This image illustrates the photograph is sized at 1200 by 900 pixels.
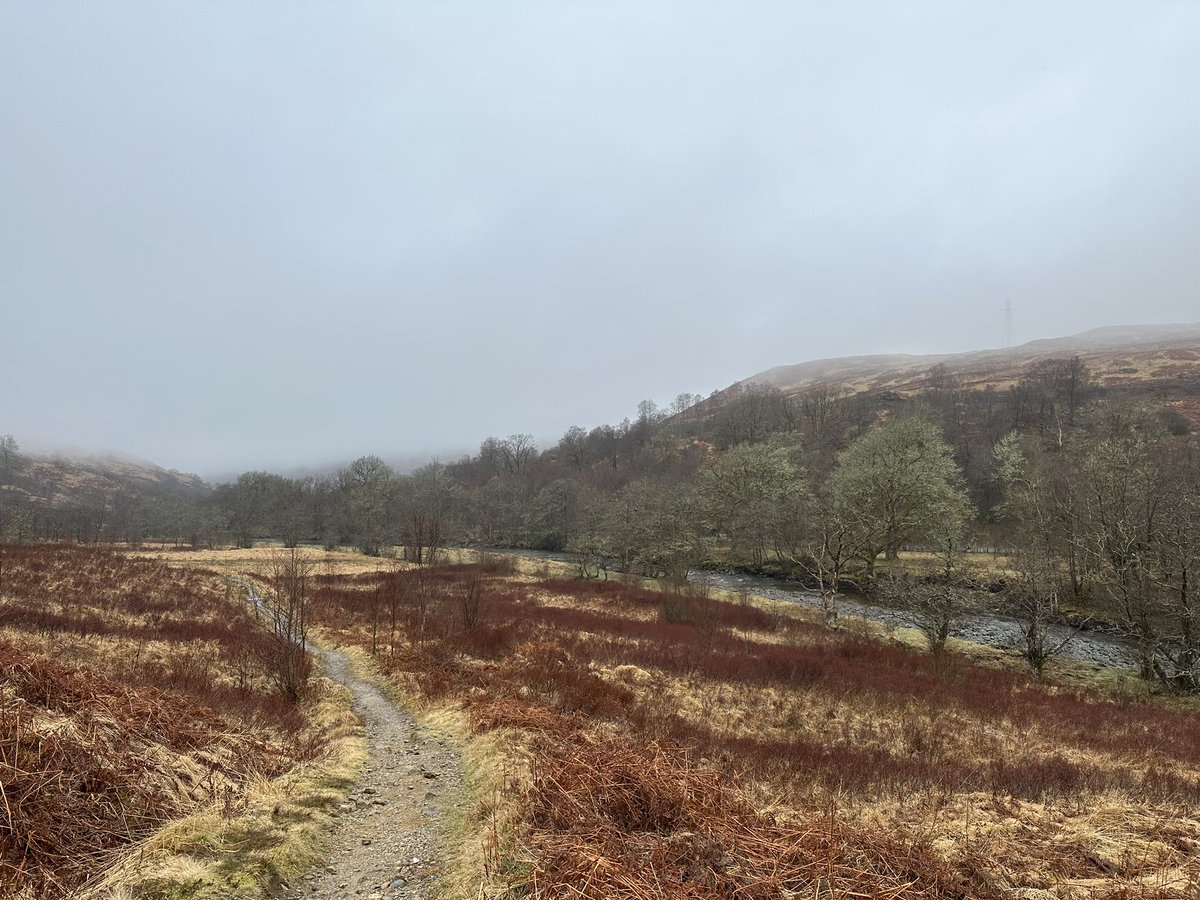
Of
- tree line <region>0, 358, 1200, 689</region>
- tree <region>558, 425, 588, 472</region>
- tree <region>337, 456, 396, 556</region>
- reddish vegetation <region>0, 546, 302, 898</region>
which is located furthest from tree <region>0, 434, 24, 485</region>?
reddish vegetation <region>0, 546, 302, 898</region>

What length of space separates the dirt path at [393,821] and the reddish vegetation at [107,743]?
4.26ft

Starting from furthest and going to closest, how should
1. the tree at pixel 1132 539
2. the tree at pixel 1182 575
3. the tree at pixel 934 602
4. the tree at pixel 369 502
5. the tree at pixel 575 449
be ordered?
the tree at pixel 575 449
the tree at pixel 369 502
the tree at pixel 934 602
the tree at pixel 1132 539
the tree at pixel 1182 575

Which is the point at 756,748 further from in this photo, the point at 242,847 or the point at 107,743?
the point at 107,743

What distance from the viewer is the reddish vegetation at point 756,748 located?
440cm

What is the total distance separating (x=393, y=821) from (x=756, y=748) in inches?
243

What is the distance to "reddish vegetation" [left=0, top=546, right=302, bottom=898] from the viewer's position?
4.39 meters

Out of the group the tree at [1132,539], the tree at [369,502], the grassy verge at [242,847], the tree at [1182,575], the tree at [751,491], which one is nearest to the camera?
the grassy verge at [242,847]

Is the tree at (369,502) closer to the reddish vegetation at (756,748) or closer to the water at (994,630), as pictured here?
the water at (994,630)

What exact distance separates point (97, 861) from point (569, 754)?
460cm

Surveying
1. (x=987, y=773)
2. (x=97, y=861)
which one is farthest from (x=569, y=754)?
(x=987, y=773)

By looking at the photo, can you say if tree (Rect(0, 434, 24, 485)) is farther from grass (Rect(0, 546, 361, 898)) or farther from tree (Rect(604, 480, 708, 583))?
grass (Rect(0, 546, 361, 898))

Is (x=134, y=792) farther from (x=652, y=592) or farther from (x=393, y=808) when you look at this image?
(x=652, y=592)

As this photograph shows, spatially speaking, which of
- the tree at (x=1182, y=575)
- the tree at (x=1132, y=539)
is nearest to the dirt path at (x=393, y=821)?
the tree at (x=1182, y=575)

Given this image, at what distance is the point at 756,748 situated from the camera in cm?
943
